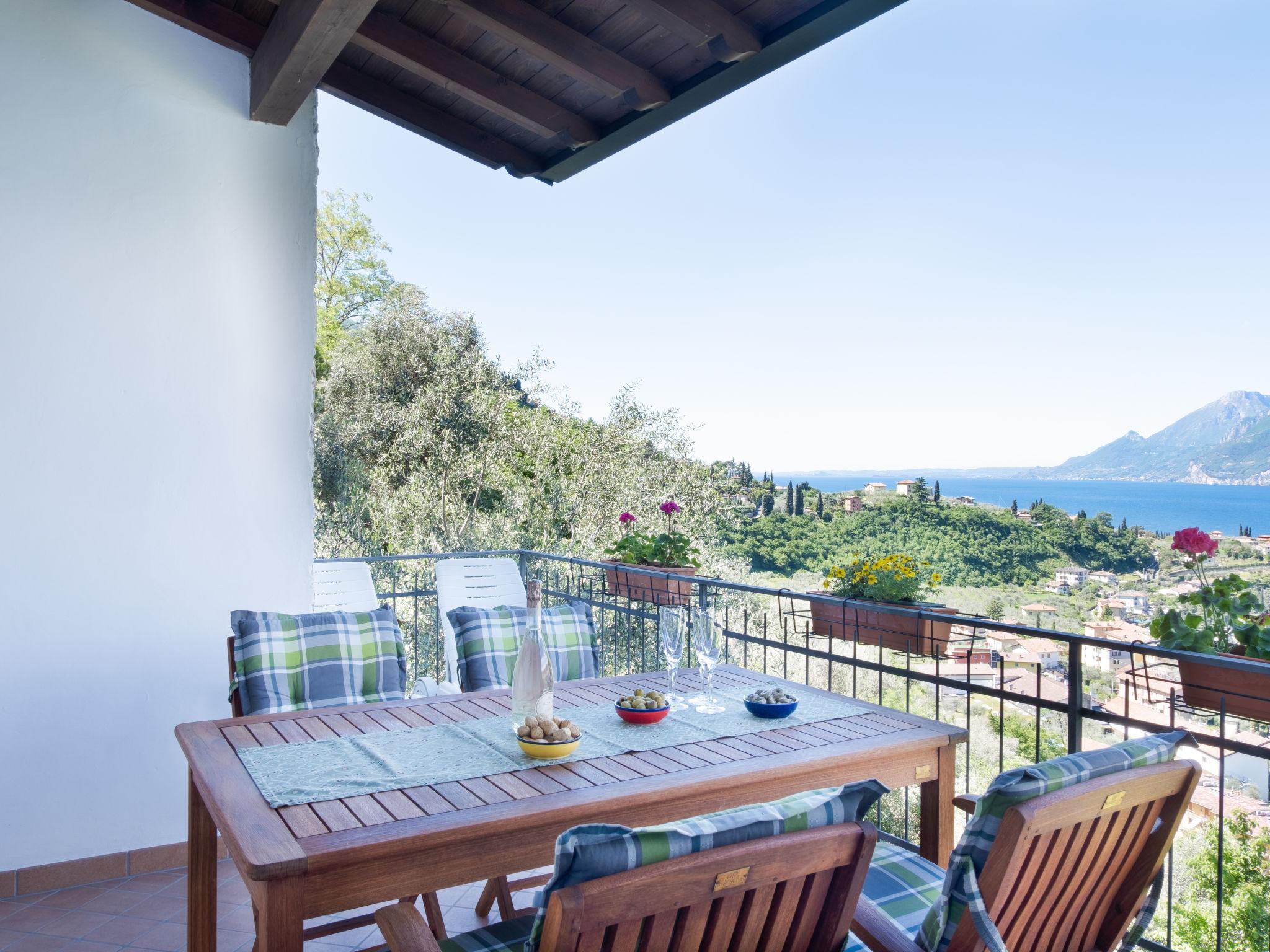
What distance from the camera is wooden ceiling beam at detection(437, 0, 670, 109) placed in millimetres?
2938

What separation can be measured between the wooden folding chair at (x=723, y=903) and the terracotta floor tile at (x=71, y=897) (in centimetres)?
236

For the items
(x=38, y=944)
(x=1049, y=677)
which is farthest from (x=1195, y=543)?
(x=38, y=944)

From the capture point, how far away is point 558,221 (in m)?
19.6

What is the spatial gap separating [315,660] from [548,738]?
99cm

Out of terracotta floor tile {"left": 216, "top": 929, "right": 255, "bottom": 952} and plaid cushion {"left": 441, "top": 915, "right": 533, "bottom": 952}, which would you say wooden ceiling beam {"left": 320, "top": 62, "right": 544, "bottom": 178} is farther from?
plaid cushion {"left": 441, "top": 915, "right": 533, "bottom": 952}

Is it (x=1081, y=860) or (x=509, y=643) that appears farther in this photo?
(x=509, y=643)

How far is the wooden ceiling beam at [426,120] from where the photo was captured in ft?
12.3

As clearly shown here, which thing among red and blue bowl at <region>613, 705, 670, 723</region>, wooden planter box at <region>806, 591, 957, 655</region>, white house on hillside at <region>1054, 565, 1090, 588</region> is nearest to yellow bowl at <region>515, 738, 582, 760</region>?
red and blue bowl at <region>613, 705, 670, 723</region>

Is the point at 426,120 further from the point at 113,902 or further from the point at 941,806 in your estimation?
the point at 941,806

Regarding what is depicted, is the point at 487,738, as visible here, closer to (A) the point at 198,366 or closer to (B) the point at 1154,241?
(A) the point at 198,366

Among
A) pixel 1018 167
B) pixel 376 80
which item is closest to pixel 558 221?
pixel 1018 167

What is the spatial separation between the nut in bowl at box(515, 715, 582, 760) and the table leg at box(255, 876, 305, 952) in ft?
1.84

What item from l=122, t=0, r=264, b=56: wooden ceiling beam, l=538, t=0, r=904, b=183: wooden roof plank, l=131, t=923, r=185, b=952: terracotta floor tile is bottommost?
l=131, t=923, r=185, b=952: terracotta floor tile

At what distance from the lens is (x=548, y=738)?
1.84 meters
